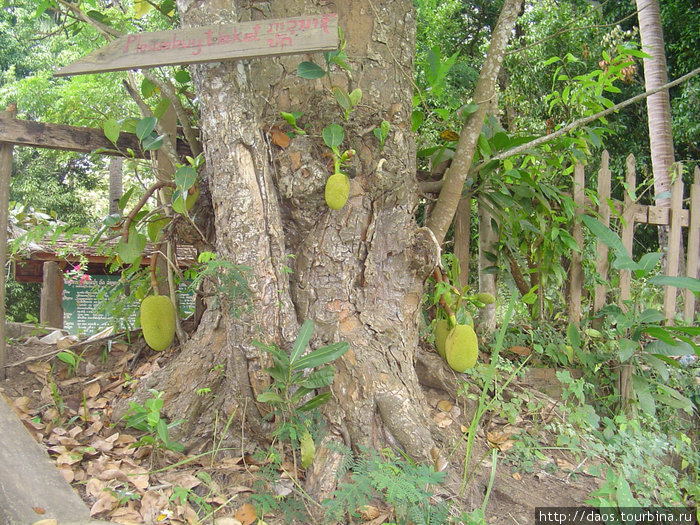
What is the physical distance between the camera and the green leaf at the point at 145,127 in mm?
2125

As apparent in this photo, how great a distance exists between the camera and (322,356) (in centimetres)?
170

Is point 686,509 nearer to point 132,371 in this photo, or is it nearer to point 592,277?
point 592,277

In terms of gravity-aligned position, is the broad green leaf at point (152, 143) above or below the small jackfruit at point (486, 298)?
above

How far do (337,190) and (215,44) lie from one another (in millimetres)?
609

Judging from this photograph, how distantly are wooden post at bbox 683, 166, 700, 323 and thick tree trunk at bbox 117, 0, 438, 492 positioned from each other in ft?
7.94

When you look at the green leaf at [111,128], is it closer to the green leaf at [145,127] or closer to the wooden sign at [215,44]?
the green leaf at [145,127]

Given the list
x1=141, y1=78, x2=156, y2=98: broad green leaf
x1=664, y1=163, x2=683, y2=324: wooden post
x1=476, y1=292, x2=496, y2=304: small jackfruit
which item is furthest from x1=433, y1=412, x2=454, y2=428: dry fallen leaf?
x1=664, y1=163, x2=683, y2=324: wooden post

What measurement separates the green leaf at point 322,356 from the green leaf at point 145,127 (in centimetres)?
114

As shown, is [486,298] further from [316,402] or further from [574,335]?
[316,402]

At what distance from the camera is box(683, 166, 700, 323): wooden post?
140 inches

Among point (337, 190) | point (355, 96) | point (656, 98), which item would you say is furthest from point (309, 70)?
point (656, 98)

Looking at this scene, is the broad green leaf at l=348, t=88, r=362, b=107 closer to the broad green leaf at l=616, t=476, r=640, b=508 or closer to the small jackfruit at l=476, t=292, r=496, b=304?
the small jackfruit at l=476, t=292, r=496, b=304

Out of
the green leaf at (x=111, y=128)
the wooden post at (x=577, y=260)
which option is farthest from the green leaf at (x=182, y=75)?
the wooden post at (x=577, y=260)

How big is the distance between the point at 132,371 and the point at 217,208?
1.00m
